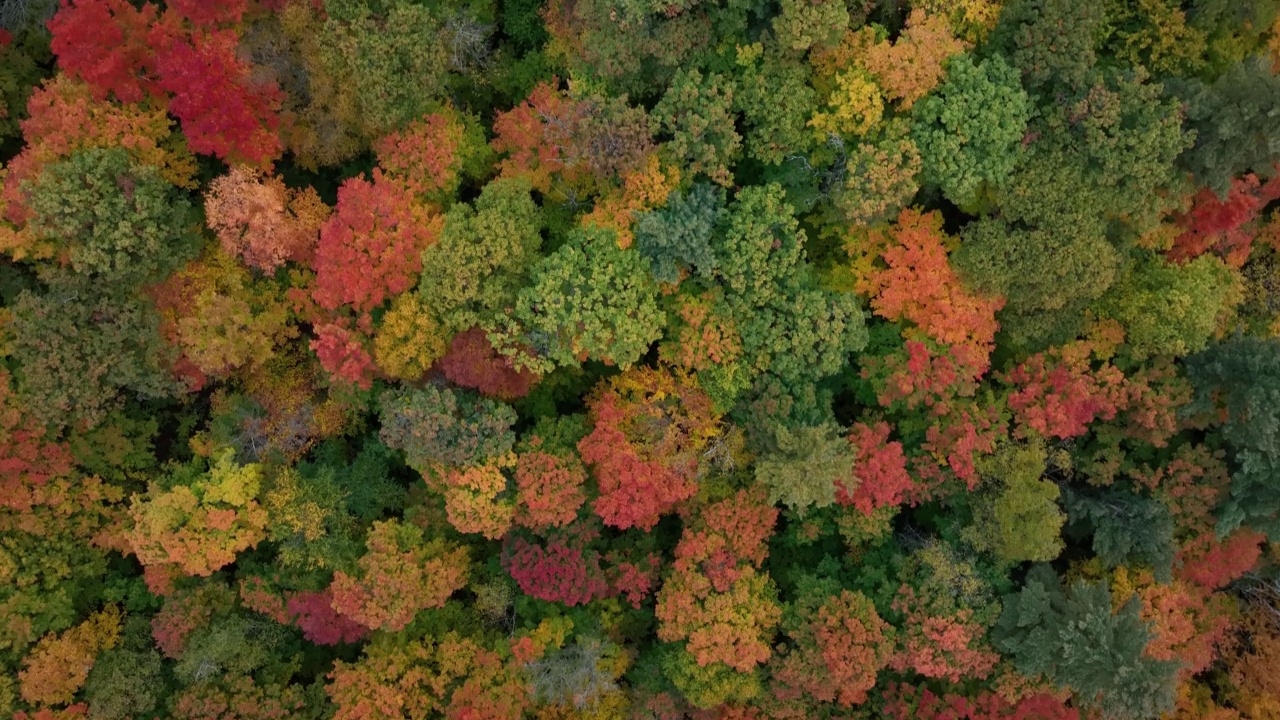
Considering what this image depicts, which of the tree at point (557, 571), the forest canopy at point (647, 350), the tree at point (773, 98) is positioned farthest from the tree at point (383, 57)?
the tree at point (557, 571)

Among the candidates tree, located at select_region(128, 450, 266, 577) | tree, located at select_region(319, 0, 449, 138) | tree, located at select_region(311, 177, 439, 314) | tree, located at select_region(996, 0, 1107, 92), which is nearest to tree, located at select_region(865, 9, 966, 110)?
tree, located at select_region(996, 0, 1107, 92)

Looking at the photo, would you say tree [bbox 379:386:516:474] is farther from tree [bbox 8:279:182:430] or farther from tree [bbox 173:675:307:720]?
tree [bbox 173:675:307:720]

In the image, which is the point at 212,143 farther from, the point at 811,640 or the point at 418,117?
the point at 811,640

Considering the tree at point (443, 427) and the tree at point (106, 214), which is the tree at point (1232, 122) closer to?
the tree at point (443, 427)

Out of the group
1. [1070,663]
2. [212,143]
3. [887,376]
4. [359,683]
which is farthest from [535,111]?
[1070,663]

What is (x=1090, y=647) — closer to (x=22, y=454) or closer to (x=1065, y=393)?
(x=1065, y=393)
